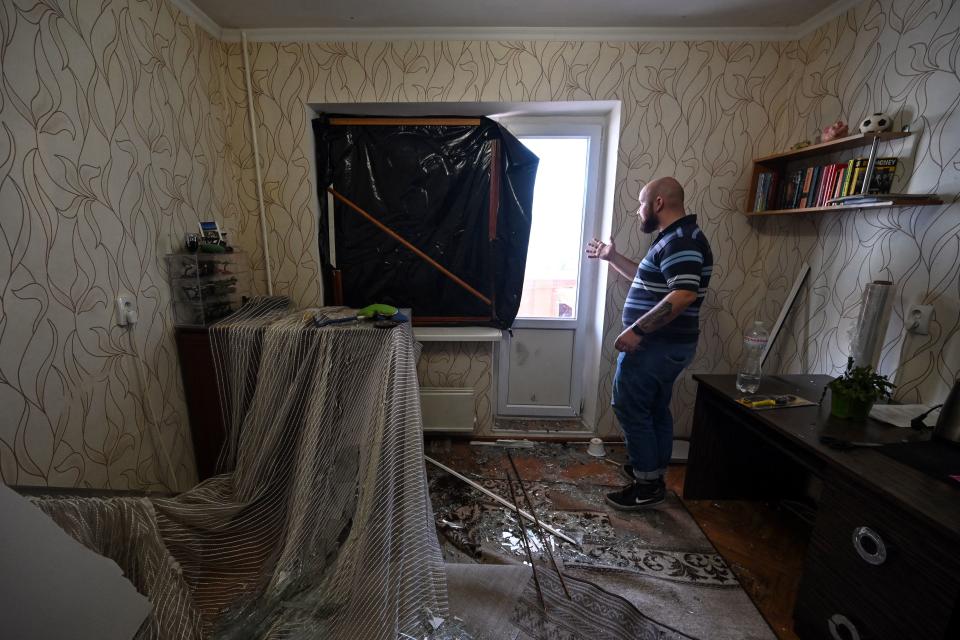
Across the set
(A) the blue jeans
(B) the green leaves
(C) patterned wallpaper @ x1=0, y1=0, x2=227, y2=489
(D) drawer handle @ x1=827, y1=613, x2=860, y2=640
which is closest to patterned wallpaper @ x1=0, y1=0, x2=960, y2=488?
(C) patterned wallpaper @ x1=0, y1=0, x2=227, y2=489

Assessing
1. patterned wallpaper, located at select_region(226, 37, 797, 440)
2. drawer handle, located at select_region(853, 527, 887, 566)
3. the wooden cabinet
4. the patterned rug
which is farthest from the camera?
patterned wallpaper, located at select_region(226, 37, 797, 440)

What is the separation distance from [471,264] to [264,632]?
1.76 m

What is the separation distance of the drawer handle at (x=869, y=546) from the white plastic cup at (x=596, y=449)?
1205 mm

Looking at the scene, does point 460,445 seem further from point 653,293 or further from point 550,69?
point 550,69

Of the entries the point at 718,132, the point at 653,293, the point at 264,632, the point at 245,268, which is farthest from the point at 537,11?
the point at 264,632

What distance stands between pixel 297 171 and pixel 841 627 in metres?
2.79

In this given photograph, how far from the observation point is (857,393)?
3.95 ft

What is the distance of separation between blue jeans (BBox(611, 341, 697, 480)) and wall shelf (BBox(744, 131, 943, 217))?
2.50ft

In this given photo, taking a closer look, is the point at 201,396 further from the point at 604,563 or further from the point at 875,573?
the point at 875,573

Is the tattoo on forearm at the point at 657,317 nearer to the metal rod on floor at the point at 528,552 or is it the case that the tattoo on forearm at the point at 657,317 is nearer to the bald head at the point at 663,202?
the bald head at the point at 663,202

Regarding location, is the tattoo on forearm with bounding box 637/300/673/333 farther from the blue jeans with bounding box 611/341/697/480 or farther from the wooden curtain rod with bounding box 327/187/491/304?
the wooden curtain rod with bounding box 327/187/491/304

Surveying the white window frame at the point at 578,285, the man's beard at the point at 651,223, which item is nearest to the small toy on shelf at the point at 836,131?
the man's beard at the point at 651,223

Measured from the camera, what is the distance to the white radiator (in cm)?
221

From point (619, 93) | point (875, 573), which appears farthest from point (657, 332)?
point (619, 93)
